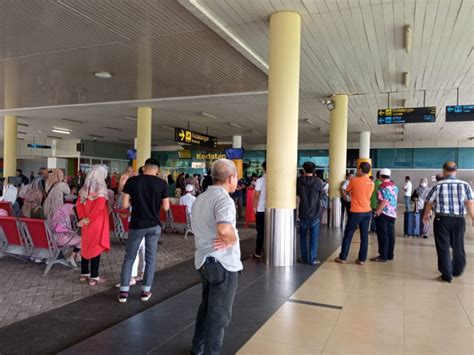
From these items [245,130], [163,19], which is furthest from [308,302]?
[245,130]

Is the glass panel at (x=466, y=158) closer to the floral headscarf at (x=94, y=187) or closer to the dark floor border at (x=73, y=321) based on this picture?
the dark floor border at (x=73, y=321)

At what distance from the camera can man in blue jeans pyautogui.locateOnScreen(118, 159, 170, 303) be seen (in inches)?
168

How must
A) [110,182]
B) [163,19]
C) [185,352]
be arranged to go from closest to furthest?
[185,352] → [163,19] → [110,182]

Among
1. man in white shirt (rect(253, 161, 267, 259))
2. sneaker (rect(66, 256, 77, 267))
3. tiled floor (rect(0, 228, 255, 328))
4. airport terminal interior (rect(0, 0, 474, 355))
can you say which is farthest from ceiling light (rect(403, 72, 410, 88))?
sneaker (rect(66, 256, 77, 267))

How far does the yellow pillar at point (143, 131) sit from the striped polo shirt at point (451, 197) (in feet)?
35.3

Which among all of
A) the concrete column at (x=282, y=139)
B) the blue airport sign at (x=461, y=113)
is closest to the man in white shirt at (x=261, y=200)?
the concrete column at (x=282, y=139)

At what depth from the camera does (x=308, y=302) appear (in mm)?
4402

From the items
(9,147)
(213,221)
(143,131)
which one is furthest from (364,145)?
(213,221)

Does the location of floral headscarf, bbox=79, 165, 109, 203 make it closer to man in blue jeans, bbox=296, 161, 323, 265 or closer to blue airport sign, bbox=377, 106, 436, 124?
man in blue jeans, bbox=296, 161, 323, 265

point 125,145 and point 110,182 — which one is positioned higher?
point 125,145

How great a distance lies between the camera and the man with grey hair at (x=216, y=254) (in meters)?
2.57

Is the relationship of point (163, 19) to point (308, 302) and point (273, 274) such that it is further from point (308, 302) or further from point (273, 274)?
point (308, 302)

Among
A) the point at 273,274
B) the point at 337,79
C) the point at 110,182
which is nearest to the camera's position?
the point at 273,274

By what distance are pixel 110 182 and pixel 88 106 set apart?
10.3 ft
